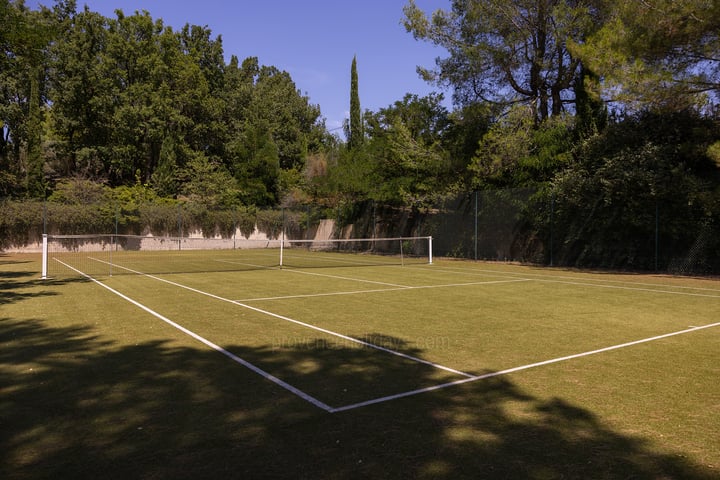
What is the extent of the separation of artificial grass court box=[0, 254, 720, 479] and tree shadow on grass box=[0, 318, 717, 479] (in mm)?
17

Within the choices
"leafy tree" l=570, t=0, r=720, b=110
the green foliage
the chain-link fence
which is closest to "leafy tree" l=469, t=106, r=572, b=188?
the chain-link fence

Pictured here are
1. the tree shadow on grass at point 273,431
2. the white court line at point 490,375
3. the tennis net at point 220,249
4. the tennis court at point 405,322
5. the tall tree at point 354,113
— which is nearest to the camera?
the tree shadow on grass at point 273,431


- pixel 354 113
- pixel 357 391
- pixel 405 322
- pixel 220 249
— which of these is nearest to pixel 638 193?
pixel 405 322

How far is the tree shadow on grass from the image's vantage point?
3.15 metres

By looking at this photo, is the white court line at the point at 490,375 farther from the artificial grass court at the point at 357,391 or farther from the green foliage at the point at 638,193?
the green foliage at the point at 638,193

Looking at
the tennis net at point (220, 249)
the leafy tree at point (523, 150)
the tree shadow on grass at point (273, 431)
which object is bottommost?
the tree shadow on grass at point (273, 431)

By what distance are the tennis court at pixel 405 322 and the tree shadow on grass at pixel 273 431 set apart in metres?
0.20

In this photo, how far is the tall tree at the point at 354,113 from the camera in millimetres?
46656

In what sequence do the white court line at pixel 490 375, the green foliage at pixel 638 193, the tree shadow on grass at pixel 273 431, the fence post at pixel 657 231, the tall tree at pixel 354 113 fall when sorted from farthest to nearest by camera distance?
the tall tree at pixel 354 113
the fence post at pixel 657 231
the green foliage at pixel 638 193
the white court line at pixel 490 375
the tree shadow on grass at pixel 273 431

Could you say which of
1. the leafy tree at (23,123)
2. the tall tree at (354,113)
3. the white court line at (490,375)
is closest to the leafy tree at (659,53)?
the white court line at (490,375)

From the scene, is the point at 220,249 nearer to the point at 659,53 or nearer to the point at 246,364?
the point at 659,53

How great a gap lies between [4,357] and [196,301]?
454 cm

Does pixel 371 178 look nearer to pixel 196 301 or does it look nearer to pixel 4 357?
pixel 196 301

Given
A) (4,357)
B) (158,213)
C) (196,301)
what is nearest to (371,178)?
(158,213)
